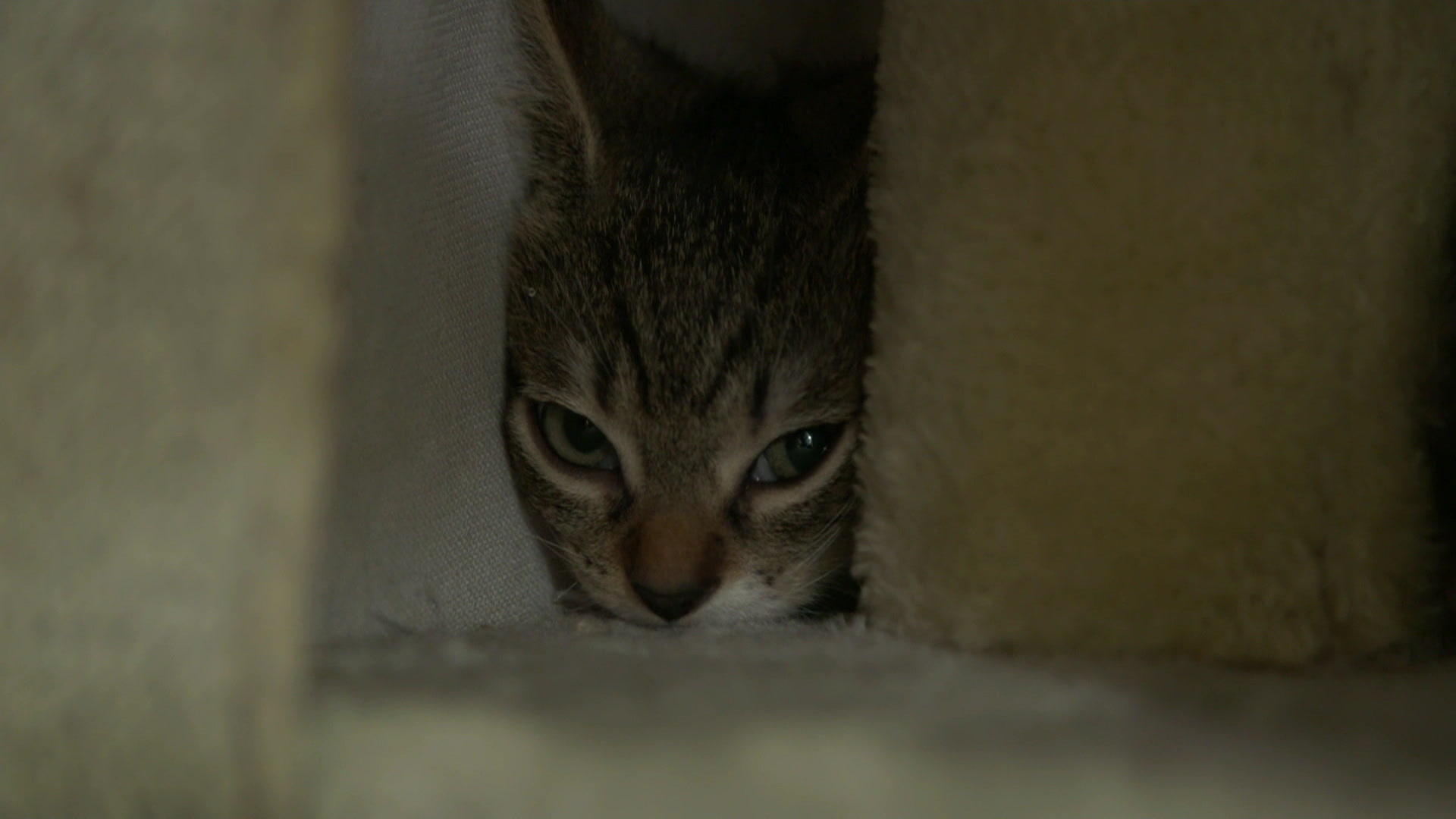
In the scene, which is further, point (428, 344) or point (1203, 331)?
point (428, 344)

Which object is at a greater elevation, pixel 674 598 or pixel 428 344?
pixel 428 344

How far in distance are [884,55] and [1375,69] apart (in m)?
0.39

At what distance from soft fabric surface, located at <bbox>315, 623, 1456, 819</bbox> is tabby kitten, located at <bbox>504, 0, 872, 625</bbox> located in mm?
472

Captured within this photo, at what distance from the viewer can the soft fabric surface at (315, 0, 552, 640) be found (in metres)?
0.96

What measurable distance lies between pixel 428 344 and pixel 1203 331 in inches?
27.7

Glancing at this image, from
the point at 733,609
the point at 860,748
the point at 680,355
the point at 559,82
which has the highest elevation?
the point at 559,82

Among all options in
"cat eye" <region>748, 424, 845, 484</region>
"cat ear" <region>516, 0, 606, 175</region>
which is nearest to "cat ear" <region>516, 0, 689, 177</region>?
"cat ear" <region>516, 0, 606, 175</region>

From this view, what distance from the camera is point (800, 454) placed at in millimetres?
1279

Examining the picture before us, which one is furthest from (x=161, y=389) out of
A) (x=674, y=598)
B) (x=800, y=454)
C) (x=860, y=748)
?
(x=800, y=454)

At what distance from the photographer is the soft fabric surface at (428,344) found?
963 millimetres


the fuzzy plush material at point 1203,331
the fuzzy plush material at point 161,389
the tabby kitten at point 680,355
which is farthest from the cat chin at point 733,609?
the fuzzy plush material at point 161,389

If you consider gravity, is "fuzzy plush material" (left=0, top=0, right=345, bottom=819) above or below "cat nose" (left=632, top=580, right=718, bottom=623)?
above

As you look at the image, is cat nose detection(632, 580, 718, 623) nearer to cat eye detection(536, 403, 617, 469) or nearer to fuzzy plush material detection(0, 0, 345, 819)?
cat eye detection(536, 403, 617, 469)

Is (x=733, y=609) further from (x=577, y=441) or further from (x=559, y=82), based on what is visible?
(x=559, y=82)
